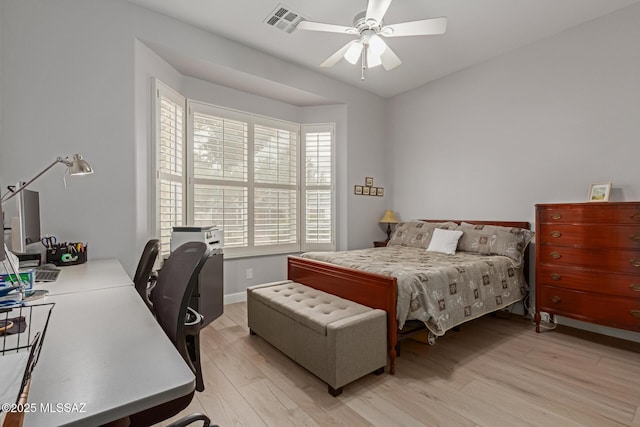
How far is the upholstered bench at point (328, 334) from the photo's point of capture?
192cm

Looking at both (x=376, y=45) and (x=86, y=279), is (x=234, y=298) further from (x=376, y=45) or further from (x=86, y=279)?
(x=376, y=45)

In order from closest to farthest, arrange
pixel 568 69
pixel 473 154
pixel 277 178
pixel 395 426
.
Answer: pixel 395 426
pixel 568 69
pixel 473 154
pixel 277 178

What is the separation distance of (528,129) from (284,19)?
2.91 m

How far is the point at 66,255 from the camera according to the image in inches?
90.4

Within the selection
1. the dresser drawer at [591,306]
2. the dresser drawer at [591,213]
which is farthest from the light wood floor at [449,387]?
the dresser drawer at [591,213]

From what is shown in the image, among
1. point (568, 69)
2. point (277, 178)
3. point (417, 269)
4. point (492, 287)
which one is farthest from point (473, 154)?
point (277, 178)

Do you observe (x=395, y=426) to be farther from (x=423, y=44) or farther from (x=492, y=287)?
(x=423, y=44)

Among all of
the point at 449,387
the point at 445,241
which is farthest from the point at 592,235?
the point at 449,387

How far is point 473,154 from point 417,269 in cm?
226

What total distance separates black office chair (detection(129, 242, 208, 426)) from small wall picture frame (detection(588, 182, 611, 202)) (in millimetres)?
3458

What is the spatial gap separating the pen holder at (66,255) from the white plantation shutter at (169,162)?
75 centimetres

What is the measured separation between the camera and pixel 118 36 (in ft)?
8.78

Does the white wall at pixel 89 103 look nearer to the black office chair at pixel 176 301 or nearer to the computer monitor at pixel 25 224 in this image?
the computer monitor at pixel 25 224

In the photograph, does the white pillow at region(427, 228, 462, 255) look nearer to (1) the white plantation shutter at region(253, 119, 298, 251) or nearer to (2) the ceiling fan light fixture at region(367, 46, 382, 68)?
(1) the white plantation shutter at region(253, 119, 298, 251)
